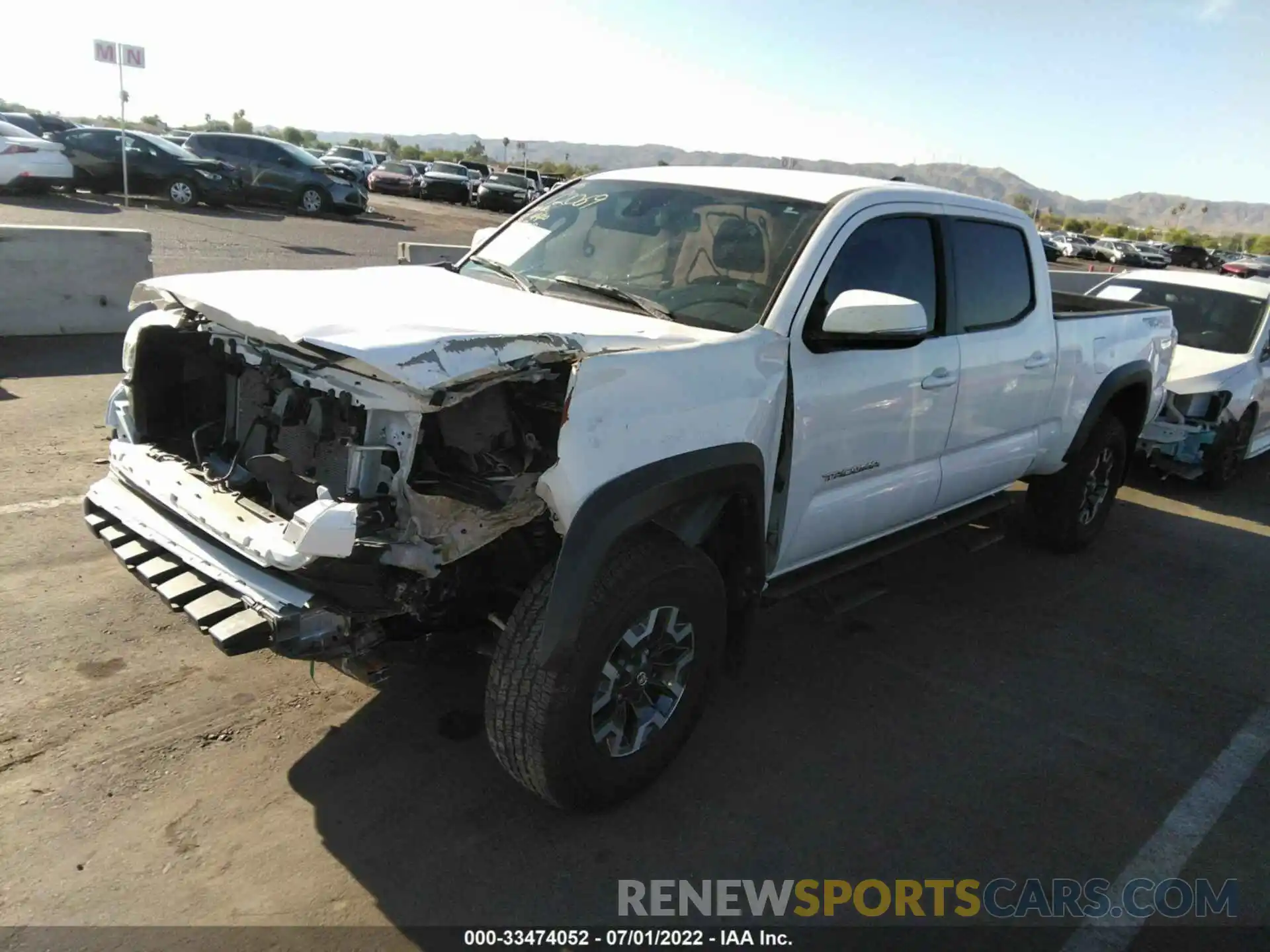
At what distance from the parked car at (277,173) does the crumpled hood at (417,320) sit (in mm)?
21239

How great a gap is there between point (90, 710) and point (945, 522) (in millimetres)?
3779

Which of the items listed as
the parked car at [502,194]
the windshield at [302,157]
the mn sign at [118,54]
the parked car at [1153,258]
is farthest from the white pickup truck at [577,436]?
the parked car at [1153,258]

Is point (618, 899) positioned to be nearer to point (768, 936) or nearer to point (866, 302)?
point (768, 936)

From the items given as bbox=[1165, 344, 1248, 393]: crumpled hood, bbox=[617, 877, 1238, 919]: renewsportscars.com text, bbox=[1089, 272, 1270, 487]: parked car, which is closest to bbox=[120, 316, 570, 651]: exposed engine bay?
bbox=[617, 877, 1238, 919]: renewsportscars.com text

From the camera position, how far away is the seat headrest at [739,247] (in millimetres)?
3697

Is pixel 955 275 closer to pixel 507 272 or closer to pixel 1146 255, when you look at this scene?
pixel 507 272

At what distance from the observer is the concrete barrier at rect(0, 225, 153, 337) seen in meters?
8.55

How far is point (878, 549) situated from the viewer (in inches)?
168

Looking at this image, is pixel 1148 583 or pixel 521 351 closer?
pixel 521 351

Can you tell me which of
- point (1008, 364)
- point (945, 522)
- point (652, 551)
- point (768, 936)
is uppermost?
point (1008, 364)

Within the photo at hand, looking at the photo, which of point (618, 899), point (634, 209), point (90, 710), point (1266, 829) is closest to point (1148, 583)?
point (1266, 829)

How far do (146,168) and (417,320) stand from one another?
21.3 m

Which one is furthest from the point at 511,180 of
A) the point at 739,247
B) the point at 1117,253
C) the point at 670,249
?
the point at 739,247

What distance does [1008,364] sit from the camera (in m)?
4.68
